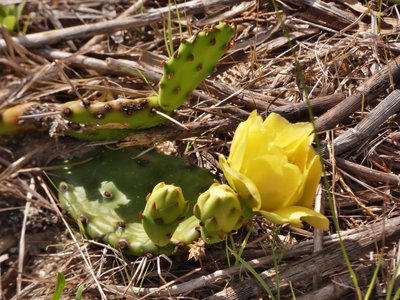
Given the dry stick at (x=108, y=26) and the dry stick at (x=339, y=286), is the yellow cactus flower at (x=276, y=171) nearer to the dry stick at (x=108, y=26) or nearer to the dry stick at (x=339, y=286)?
the dry stick at (x=339, y=286)

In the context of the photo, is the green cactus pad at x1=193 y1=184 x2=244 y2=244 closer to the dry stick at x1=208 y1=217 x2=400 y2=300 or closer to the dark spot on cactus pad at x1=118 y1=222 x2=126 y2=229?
the dry stick at x1=208 y1=217 x2=400 y2=300

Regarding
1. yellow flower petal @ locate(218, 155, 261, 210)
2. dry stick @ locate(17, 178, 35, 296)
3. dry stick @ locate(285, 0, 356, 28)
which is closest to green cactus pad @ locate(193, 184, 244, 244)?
yellow flower petal @ locate(218, 155, 261, 210)

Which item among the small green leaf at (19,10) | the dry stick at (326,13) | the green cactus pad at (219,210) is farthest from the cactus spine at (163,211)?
the small green leaf at (19,10)

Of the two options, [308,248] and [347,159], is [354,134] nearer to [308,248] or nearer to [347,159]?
[347,159]

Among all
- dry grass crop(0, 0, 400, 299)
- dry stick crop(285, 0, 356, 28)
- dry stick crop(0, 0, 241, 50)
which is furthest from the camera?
dry stick crop(0, 0, 241, 50)

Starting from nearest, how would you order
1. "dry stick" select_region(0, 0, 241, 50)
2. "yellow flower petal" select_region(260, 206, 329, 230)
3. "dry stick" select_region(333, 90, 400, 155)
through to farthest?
1. "yellow flower petal" select_region(260, 206, 329, 230)
2. "dry stick" select_region(333, 90, 400, 155)
3. "dry stick" select_region(0, 0, 241, 50)

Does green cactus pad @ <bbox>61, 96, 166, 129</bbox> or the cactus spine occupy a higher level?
green cactus pad @ <bbox>61, 96, 166, 129</bbox>

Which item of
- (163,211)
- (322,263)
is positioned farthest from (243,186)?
(322,263)
